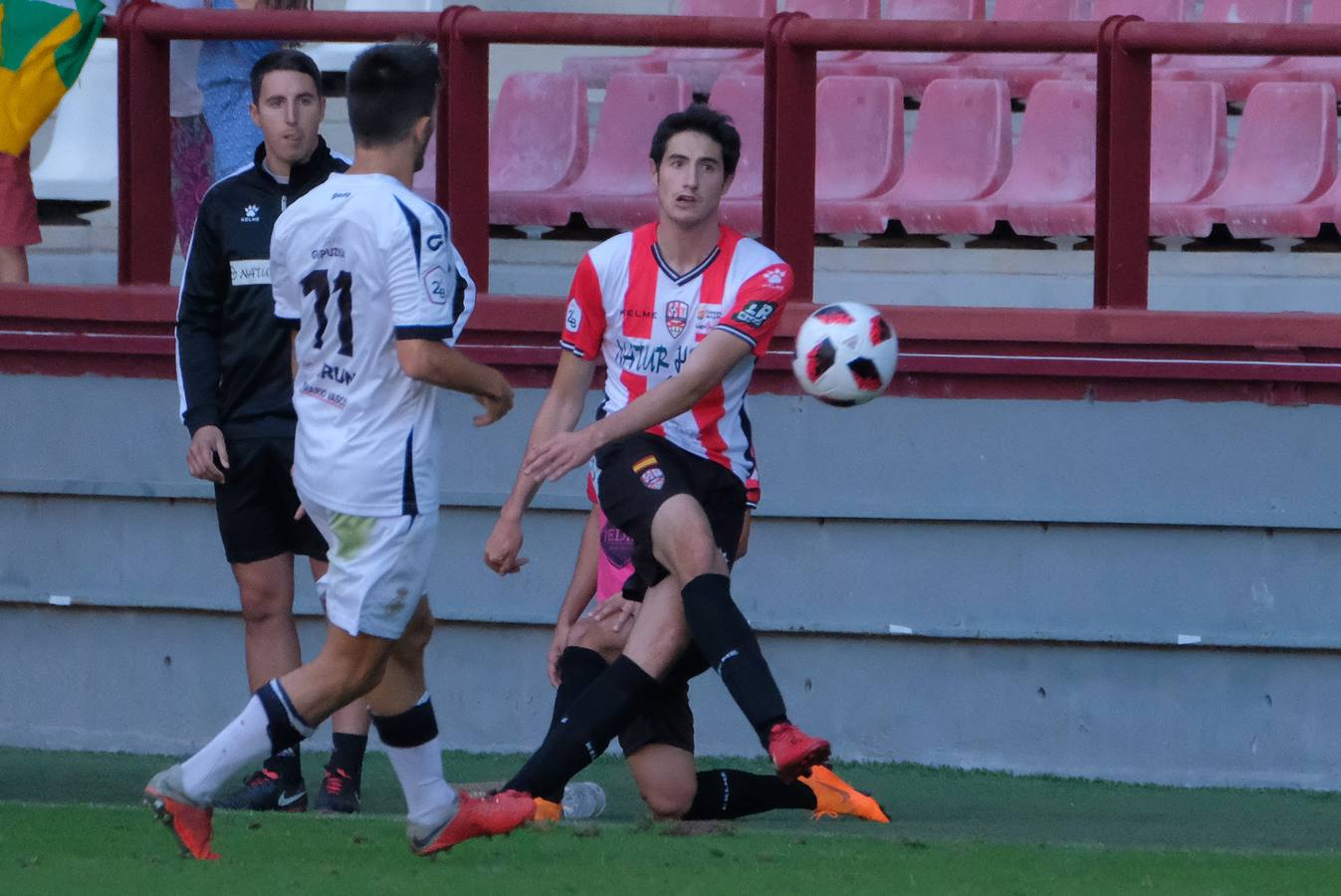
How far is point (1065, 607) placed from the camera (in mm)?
6918

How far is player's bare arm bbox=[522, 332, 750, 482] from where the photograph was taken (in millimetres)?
5199

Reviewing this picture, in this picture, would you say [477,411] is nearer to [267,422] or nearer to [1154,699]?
[267,422]

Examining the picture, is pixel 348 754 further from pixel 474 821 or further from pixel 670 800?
pixel 474 821

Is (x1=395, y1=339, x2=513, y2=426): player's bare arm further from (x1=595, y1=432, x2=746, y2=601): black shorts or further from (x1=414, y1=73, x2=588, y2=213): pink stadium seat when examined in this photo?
(x1=414, y1=73, x2=588, y2=213): pink stadium seat

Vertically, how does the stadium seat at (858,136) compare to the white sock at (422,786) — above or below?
above

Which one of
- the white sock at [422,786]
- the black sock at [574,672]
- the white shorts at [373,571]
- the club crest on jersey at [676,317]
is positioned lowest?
the white sock at [422,786]

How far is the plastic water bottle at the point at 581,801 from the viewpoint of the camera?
608 centimetres

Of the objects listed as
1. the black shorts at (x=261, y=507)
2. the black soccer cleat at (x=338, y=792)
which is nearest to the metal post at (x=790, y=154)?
the black shorts at (x=261, y=507)

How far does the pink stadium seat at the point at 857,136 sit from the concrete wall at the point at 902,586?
1800 mm

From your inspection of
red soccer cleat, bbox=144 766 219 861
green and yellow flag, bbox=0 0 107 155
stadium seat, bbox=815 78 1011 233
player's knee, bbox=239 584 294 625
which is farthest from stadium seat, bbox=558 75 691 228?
red soccer cleat, bbox=144 766 219 861

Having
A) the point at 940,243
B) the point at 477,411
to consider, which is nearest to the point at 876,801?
the point at 477,411

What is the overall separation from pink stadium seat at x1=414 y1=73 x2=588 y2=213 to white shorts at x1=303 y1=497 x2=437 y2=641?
3612 millimetres

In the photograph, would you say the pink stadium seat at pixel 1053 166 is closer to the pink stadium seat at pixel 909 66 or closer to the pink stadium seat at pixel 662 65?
the pink stadium seat at pixel 909 66

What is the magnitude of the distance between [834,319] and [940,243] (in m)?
2.36
